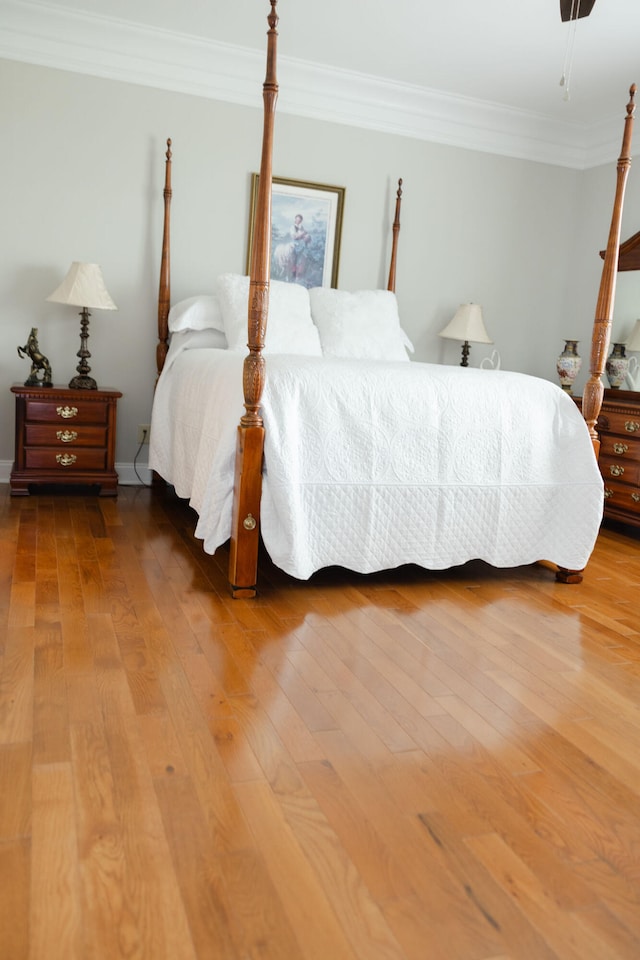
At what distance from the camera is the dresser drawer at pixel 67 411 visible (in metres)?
3.80

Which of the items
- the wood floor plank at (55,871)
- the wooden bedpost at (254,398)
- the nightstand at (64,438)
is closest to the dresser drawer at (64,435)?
the nightstand at (64,438)

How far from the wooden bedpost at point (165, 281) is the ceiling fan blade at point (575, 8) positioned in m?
2.04

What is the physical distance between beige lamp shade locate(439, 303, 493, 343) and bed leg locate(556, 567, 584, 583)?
2.06 m

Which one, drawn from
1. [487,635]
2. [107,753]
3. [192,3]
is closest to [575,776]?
[487,635]

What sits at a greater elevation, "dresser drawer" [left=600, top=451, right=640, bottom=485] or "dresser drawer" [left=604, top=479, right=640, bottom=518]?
"dresser drawer" [left=600, top=451, right=640, bottom=485]

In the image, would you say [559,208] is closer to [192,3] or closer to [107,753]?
[192,3]

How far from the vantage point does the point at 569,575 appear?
304 centimetres

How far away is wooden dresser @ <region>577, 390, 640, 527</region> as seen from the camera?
3955 mm

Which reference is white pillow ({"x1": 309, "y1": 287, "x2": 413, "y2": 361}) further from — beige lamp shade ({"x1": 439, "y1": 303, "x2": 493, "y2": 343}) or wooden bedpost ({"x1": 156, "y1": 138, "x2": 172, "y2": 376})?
wooden bedpost ({"x1": 156, "y1": 138, "x2": 172, "y2": 376})

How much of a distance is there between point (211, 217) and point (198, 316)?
2.34 ft

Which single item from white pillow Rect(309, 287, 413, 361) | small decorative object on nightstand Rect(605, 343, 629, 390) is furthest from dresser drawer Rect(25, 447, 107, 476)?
small decorative object on nightstand Rect(605, 343, 629, 390)

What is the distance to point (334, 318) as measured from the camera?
13.7ft

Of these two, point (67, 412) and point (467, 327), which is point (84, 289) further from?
point (467, 327)

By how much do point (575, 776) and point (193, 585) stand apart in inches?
57.8
